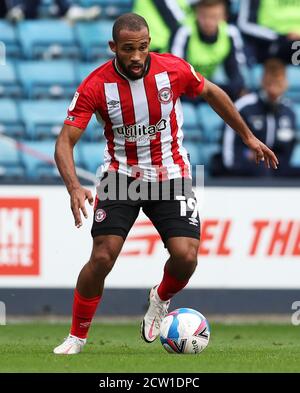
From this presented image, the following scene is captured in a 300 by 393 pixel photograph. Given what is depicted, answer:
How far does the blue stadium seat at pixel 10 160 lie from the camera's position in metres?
12.7

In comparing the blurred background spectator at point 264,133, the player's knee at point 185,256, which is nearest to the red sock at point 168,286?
the player's knee at point 185,256

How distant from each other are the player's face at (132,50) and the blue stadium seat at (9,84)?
236 inches

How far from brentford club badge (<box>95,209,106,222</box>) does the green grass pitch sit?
0.92 meters

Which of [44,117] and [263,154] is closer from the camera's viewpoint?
[263,154]

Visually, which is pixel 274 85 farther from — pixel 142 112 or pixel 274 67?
pixel 142 112

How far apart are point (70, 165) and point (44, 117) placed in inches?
231

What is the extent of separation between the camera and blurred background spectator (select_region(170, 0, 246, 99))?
1307cm

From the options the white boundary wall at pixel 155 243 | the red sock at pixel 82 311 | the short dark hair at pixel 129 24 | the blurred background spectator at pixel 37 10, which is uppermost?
the short dark hair at pixel 129 24

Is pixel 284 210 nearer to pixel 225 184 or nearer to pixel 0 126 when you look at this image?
pixel 225 184

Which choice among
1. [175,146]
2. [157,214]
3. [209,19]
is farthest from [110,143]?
[209,19]

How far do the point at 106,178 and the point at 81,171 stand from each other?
4584 mm

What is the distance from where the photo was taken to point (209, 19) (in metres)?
13.1

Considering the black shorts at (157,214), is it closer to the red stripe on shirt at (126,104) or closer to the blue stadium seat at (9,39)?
the red stripe on shirt at (126,104)
